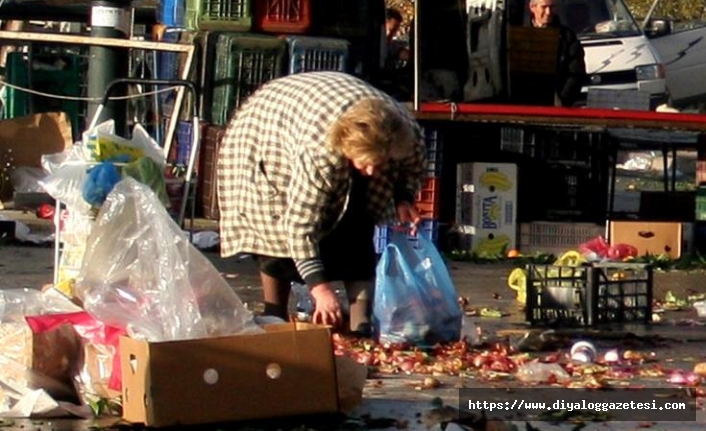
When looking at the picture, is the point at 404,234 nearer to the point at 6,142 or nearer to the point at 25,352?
the point at 25,352

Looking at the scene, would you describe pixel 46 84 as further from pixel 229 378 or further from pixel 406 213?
pixel 229 378

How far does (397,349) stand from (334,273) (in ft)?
1.49

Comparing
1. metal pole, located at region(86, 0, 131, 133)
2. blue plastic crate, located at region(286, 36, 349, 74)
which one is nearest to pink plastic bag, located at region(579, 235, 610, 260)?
metal pole, located at region(86, 0, 131, 133)

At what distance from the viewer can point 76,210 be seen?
7.78 m

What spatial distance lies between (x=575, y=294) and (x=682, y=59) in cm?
1262

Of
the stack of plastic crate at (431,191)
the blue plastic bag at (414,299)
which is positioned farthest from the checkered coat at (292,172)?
the stack of plastic crate at (431,191)

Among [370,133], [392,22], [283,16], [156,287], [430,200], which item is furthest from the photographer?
[392,22]

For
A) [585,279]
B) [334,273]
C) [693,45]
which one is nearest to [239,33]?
[585,279]

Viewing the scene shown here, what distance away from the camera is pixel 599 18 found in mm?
18984

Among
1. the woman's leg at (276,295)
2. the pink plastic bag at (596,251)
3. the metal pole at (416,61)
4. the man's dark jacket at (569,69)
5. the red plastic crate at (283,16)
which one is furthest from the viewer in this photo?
the man's dark jacket at (569,69)

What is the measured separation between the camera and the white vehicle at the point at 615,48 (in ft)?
60.2

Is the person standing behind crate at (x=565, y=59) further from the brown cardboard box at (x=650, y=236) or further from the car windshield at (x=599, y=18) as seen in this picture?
the car windshield at (x=599, y=18)

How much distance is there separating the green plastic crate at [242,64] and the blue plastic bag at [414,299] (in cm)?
539

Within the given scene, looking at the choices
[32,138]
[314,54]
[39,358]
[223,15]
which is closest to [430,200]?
[314,54]
